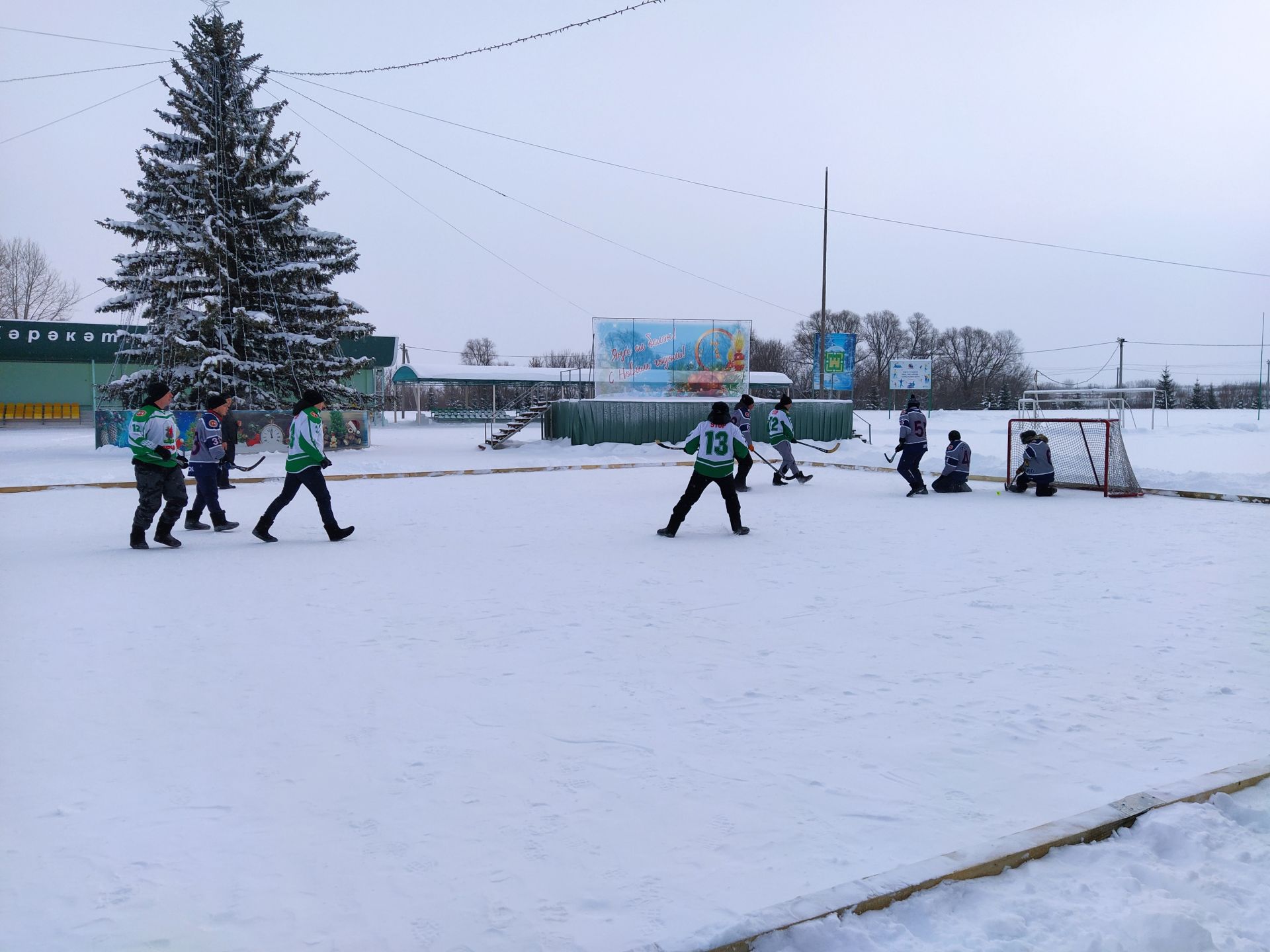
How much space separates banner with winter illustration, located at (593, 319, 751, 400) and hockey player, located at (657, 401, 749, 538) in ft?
66.0

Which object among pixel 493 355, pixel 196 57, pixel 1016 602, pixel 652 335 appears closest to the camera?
pixel 1016 602

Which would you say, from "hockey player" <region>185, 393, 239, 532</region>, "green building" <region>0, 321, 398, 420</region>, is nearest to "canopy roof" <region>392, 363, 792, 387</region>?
"green building" <region>0, 321, 398, 420</region>

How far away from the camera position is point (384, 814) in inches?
127

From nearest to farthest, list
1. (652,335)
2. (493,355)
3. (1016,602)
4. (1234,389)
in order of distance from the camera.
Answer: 1. (1016,602)
2. (652,335)
3. (1234,389)
4. (493,355)

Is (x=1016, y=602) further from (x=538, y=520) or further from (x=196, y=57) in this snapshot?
(x=196, y=57)

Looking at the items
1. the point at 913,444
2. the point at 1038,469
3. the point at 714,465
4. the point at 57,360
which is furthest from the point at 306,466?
the point at 57,360

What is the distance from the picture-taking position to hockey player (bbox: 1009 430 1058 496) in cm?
1474

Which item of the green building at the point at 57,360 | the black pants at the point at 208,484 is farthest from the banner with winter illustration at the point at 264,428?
the green building at the point at 57,360

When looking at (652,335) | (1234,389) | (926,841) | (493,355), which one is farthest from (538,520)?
(493,355)

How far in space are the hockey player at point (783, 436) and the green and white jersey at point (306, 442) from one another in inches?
312

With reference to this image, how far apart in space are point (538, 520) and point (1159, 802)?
9.31 meters

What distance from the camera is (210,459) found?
1055 cm

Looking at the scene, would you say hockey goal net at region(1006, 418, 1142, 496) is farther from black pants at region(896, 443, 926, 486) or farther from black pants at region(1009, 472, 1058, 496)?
black pants at region(896, 443, 926, 486)

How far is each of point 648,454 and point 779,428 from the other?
472 inches
